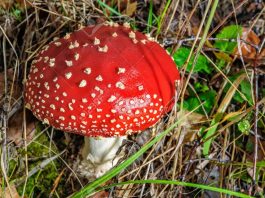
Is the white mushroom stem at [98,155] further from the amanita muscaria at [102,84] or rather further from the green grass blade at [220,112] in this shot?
the green grass blade at [220,112]

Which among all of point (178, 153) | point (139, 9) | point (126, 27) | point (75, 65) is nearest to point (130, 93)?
point (75, 65)

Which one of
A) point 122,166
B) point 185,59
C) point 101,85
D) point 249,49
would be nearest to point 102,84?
point 101,85

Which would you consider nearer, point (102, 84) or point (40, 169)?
point (102, 84)

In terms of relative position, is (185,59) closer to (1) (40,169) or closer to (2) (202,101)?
(2) (202,101)

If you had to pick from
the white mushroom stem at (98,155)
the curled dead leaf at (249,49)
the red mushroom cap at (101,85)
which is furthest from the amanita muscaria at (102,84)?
the curled dead leaf at (249,49)

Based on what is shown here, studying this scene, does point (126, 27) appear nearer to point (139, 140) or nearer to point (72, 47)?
point (72, 47)
